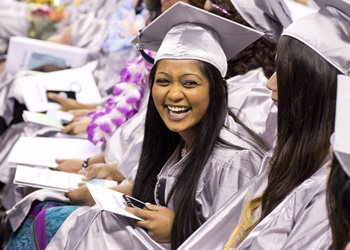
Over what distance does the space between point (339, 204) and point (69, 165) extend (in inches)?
82.9

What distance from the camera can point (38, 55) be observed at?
4.81 meters

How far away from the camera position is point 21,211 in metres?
3.35

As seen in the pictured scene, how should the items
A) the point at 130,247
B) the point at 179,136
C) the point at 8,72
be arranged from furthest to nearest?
the point at 8,72 → the point at 179,136 → the point at 130,247

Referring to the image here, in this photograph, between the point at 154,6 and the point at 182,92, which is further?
the point at 154,6

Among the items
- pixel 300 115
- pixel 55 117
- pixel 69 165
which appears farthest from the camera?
pixel 55 117

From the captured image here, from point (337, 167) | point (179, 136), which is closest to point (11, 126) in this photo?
point (179, 136)

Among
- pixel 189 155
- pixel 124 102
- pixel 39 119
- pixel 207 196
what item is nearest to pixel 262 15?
pixel 189 155

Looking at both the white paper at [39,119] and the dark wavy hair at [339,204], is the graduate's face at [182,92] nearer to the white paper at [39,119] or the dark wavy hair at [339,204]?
the dark wavy hair at [339,204]

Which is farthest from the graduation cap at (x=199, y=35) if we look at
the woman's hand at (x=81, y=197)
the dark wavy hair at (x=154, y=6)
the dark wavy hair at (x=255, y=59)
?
the dark wavy hair at (x=154, y=6)

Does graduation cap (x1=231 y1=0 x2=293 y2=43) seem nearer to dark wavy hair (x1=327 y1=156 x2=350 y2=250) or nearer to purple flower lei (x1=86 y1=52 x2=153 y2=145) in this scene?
purple flower lei (x1=86 y1=52 x2=153 y2=145)

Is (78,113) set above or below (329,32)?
below

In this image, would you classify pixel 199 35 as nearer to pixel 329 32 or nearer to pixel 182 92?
pixel 182 92

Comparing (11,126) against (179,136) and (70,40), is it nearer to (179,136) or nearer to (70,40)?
(70,40)

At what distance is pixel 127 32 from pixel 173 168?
6.36ft
